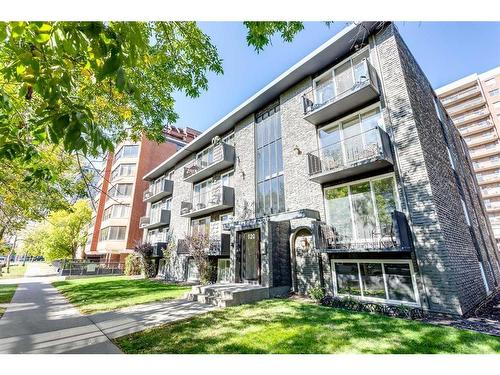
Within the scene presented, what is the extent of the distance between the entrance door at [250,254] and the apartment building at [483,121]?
46.4 meters

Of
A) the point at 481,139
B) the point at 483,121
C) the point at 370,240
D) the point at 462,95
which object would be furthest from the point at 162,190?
the point at 483,121

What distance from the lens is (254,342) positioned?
5145mm

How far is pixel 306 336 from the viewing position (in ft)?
17.9

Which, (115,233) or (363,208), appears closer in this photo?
(363,208)

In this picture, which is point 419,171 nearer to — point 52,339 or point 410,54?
point 410,54

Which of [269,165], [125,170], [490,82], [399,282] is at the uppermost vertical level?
[490,82]

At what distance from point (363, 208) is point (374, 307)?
3.48 m

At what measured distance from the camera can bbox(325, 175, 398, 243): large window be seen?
29.1 feet

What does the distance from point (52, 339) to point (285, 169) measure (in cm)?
1082

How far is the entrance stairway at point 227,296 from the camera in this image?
30.2 feet

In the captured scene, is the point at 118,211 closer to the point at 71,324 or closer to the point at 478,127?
the point at 71,324
